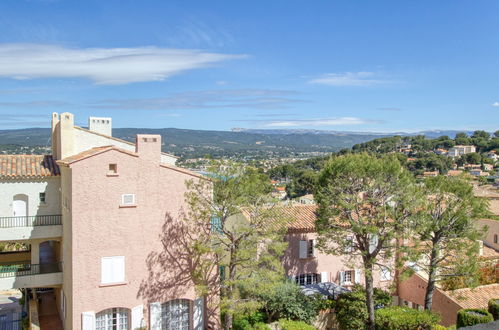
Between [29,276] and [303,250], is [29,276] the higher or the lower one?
the lower one

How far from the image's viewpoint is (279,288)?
23.6m

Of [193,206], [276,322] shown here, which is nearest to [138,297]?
[193,206]

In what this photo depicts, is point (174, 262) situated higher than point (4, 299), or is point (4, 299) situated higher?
point (174, 262)

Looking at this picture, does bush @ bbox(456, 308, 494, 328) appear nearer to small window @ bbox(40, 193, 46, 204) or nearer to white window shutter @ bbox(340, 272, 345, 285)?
white window shutter @ bbox(340, 272, 345, 285)

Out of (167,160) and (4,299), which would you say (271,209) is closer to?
(167,160)

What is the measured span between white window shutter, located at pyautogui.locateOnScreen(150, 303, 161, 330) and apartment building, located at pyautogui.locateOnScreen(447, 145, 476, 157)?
Result: 130 m

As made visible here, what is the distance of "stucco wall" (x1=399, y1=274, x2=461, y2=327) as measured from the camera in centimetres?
2608

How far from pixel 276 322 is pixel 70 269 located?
1089cm

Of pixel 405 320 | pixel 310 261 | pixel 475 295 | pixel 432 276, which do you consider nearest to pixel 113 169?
pixel 310 261

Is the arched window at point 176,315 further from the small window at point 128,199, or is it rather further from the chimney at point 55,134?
the chimney at point 55,134

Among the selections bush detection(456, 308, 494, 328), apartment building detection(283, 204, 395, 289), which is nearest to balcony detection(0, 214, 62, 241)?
apartment building detection(283, 204, 395, 289)

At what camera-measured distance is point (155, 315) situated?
22.1 m

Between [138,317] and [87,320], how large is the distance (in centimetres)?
241

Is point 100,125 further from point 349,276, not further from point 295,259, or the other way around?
point 349,276
